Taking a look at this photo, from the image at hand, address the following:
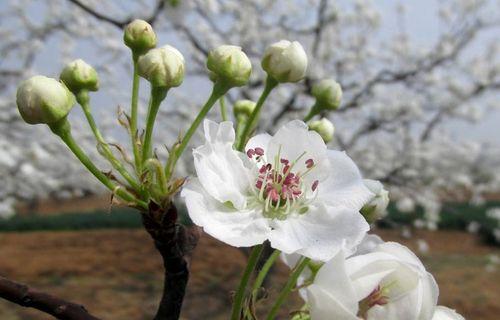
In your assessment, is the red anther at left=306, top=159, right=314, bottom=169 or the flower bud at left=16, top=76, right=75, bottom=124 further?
the red anther at left=306, top=159, right=314, bottom=169

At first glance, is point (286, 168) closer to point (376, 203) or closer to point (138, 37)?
point (376, 203)

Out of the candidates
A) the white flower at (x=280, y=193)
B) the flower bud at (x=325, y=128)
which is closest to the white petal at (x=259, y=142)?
the white flower at (x=280, y=193)

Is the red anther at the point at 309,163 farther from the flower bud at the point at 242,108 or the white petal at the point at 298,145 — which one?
the flower bud at the point at 242,108

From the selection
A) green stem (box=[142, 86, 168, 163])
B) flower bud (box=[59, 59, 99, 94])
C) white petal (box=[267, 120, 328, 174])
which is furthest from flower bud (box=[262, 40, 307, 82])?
flower bud (box=[59, 59, 99, 94])

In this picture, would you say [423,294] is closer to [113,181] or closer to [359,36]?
[113,181]

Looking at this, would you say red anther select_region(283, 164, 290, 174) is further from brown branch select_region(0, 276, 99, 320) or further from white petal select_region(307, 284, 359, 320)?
brown branch select_region(0, 276, 99, 320)
